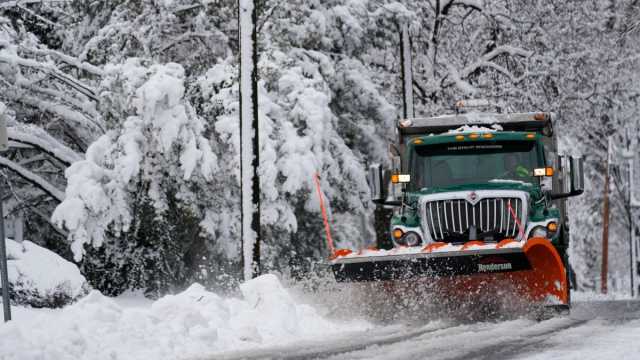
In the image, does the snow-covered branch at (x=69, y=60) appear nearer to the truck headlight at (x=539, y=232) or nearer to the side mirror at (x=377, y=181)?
the side mirror at (x=377, y=181)

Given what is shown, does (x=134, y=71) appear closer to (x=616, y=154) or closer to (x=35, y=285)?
(x=35, y=285)

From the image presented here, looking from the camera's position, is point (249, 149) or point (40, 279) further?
point (40, 279)

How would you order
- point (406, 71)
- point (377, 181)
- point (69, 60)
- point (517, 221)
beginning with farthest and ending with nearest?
point (406, 71)
point (69, 60)
point (377, 181)
point (517, 221)

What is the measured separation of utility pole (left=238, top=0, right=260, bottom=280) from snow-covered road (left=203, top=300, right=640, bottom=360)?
150 inches

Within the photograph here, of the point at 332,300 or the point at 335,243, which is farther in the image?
the point at 335,243

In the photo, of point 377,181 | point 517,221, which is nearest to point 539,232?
point 517,221

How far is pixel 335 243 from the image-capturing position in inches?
918

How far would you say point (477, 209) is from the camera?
1389 cm

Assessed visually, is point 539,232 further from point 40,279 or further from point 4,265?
point 40,279

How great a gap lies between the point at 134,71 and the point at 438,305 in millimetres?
8729

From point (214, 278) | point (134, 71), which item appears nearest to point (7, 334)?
point (134, 71)

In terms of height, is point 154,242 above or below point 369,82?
below

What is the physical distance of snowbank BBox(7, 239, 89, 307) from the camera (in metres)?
16.5

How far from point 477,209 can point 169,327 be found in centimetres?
474
